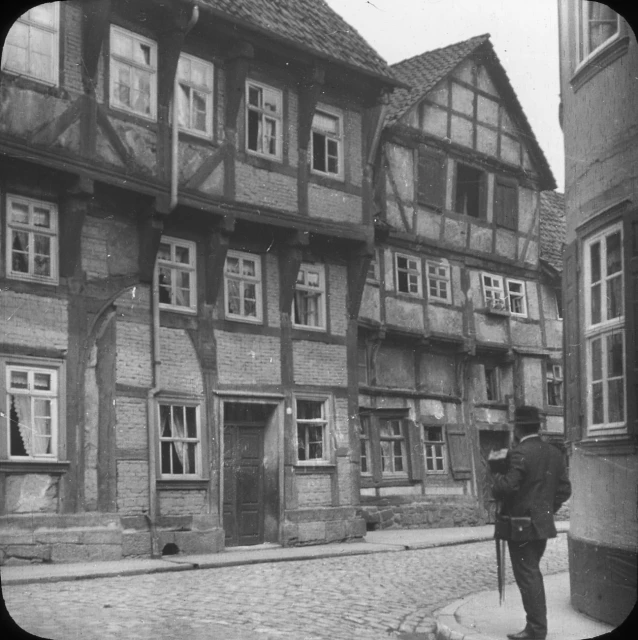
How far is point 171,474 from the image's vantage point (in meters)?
18.0

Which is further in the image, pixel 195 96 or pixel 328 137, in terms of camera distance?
pixel 328 137

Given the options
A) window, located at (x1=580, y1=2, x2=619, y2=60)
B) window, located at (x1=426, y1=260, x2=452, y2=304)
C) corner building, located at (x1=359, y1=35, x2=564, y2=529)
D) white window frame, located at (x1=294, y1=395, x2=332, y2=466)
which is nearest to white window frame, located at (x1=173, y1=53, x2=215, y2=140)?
white window frame, located at (x1=294, y1=395, x2=332, y2=466)

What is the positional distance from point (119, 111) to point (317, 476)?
7662mm

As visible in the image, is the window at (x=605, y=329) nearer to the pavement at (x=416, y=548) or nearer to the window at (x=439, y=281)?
the pavement at (x=416, y=548)

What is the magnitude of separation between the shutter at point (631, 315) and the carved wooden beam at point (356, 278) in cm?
1227

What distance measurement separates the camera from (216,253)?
18672mm

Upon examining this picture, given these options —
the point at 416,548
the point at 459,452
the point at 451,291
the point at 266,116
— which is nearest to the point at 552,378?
the point at 459,452

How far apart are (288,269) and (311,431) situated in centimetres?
305

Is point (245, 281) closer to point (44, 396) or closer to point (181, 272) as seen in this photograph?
point (181, 272)

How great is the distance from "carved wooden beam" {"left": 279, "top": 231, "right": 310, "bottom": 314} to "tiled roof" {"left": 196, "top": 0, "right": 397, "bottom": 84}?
11.2 ft

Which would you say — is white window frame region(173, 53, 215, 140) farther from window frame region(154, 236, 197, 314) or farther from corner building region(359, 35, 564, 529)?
corner building region(359, 35, 564, 529)

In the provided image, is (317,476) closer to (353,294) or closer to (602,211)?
(353,294)

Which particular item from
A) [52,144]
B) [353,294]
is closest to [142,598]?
[52,144]

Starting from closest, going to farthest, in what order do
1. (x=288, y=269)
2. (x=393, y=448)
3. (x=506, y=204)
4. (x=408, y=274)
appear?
(x=288, y=269)
(x=408, y=274)
(x=393, y=448)
(x=506, y=204)
